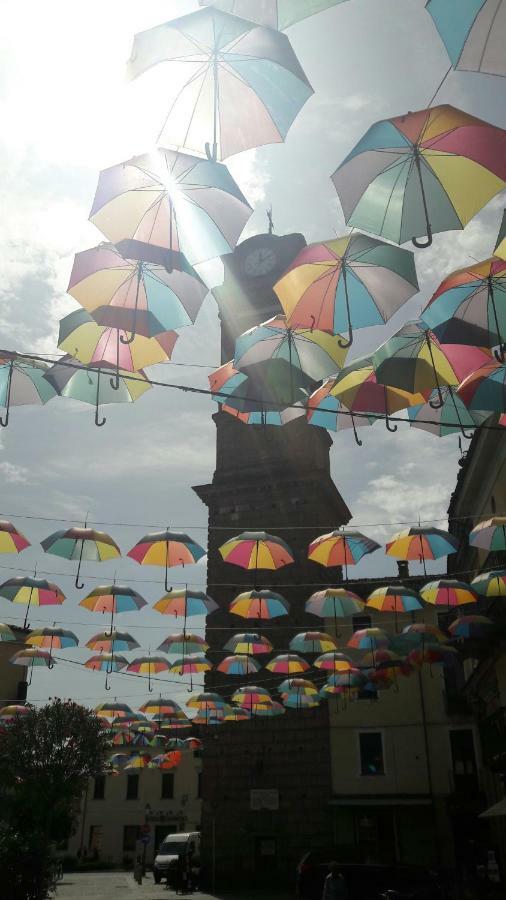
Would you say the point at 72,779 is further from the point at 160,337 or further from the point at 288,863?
the point at 160,337

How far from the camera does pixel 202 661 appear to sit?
20.1m

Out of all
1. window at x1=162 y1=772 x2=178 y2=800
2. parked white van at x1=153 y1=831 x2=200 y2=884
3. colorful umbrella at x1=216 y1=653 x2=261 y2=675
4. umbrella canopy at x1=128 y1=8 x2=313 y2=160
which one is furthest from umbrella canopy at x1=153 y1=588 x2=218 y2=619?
window at x1=162 y1=772 x2=178 y2=800

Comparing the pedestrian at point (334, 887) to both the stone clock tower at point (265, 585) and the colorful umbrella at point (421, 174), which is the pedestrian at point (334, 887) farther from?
the colorful umbrella at point (421, 174)

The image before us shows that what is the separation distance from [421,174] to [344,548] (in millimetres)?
9419

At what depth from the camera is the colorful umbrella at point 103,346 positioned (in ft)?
27.6

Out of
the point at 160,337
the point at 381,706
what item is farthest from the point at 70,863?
the point at 160,337

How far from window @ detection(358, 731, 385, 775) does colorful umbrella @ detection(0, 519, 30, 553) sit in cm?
1813

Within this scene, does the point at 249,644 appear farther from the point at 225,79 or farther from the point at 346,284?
the point at 225,79

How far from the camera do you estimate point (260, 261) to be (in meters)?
32.8

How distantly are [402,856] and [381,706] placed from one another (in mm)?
4981

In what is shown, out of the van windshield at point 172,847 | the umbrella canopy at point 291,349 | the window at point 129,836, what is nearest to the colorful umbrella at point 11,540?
the umbrella canopy at point 291,349

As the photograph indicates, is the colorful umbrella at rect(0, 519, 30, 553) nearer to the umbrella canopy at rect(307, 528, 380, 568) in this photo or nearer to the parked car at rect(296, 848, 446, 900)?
the umbrella canopy at rect(307, 528, 380, 568)

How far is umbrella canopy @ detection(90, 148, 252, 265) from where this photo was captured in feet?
21.2

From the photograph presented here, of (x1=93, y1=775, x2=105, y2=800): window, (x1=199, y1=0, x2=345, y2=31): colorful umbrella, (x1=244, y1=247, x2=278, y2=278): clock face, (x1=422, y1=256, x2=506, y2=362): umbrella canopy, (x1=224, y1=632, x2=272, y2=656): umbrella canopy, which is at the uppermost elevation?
(x1=244, y1=247, x2=278, y2=278): clock face
